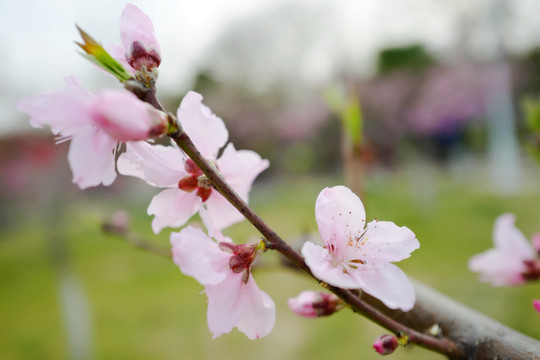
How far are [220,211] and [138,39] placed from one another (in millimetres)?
155

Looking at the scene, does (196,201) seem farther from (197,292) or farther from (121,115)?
(197,292)

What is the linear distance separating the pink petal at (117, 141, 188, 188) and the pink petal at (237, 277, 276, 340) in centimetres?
11

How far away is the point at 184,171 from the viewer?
339 mm

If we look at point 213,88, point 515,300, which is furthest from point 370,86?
point 515,300

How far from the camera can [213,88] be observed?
7418mm

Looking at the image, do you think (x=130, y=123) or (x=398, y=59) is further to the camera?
(x=398, y=59)

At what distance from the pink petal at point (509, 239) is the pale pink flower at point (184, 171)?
0.30m

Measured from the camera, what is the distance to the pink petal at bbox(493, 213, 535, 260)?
18.1 inches

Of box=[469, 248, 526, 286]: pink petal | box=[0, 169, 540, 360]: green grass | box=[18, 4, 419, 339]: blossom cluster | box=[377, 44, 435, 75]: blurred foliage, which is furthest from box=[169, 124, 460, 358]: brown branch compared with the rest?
box=[377, 44, 435, 75]: blurred foliage

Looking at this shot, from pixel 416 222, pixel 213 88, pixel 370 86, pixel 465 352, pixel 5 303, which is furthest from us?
pixel 213 88

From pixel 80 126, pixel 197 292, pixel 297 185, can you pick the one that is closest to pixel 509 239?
pixel 80 126

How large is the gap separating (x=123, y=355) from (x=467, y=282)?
6.42ft

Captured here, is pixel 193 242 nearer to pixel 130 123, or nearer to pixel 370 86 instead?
pixel 130 123

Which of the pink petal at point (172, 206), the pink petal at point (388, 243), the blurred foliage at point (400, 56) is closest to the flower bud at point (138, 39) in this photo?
the pink petal at point (172, 206)
